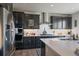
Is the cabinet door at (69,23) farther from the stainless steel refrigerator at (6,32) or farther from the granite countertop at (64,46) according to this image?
the stainless steel refrigerator at (6,32)

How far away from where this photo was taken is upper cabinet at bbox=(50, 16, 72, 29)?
2.10 meters

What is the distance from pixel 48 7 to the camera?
2096mm

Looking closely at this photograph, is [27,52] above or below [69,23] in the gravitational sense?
below

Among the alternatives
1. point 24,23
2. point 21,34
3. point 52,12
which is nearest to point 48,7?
point 52,12

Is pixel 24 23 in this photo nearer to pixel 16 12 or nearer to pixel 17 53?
pixel 16 12

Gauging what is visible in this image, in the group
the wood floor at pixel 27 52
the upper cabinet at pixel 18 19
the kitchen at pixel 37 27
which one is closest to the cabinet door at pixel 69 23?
the kitchen at pixel 37 27

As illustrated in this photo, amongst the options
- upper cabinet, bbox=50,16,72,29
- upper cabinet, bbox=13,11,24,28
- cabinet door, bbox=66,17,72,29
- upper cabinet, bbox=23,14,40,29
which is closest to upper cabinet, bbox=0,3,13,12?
upper cabinet, bbox=13,11,24,28

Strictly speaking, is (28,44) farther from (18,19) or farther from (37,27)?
(18,19)

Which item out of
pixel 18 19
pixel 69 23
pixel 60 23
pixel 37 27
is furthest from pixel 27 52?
pixel 69 23

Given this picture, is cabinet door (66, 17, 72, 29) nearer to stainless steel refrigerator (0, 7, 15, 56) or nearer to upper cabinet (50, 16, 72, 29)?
upper cabinet (50, 16, 72, 29)

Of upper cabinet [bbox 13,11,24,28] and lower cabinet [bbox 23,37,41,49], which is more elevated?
upper cabinet [bbox 13,11,24,28]

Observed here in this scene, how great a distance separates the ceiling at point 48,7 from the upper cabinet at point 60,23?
0.10 m

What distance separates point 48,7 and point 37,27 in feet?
1.19

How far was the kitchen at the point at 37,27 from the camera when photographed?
81.6 inches
